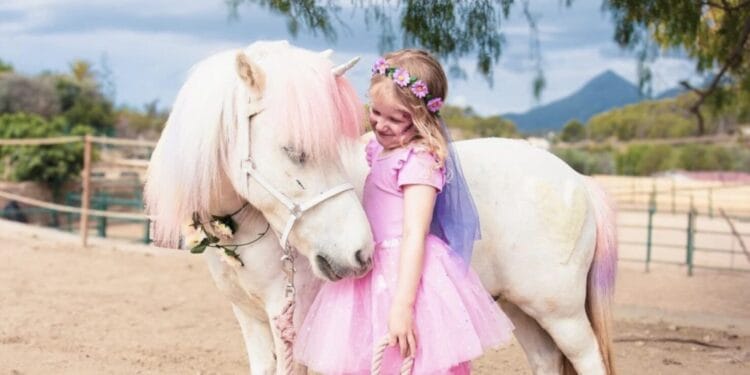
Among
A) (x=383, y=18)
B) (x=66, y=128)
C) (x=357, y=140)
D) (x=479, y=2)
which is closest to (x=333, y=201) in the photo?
(x=357, y=140)

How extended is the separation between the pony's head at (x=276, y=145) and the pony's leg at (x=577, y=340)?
826 mm

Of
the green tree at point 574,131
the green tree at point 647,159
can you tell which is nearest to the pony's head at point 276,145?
the green tree at point 647,159

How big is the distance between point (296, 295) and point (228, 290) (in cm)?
23

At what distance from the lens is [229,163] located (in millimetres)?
1689

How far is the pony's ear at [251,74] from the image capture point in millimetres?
1589

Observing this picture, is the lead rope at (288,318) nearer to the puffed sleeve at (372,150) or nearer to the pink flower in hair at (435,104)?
the puffed sleeve at (372,150)

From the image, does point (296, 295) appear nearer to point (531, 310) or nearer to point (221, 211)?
point (221, 211)

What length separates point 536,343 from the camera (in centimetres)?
234

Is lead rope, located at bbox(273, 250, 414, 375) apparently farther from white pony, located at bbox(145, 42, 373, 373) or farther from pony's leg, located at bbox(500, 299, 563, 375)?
pony's leg, located at bbox(500, 299, 563, 375)

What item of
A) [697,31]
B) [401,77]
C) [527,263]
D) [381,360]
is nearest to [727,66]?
[697,31]

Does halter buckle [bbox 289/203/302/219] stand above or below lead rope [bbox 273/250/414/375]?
above

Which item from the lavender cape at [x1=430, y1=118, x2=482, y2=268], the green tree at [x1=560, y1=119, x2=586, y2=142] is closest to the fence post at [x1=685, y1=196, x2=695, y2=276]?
the lavender cape at [x1=430, y1=118, x2=482, y2=268]

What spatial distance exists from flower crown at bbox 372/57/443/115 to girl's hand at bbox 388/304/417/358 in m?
0.47

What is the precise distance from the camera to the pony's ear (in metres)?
1.59
